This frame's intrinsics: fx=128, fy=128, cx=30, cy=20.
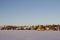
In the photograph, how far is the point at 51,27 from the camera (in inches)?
326

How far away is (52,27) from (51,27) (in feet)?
0.29

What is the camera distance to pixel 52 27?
8.33 metres
